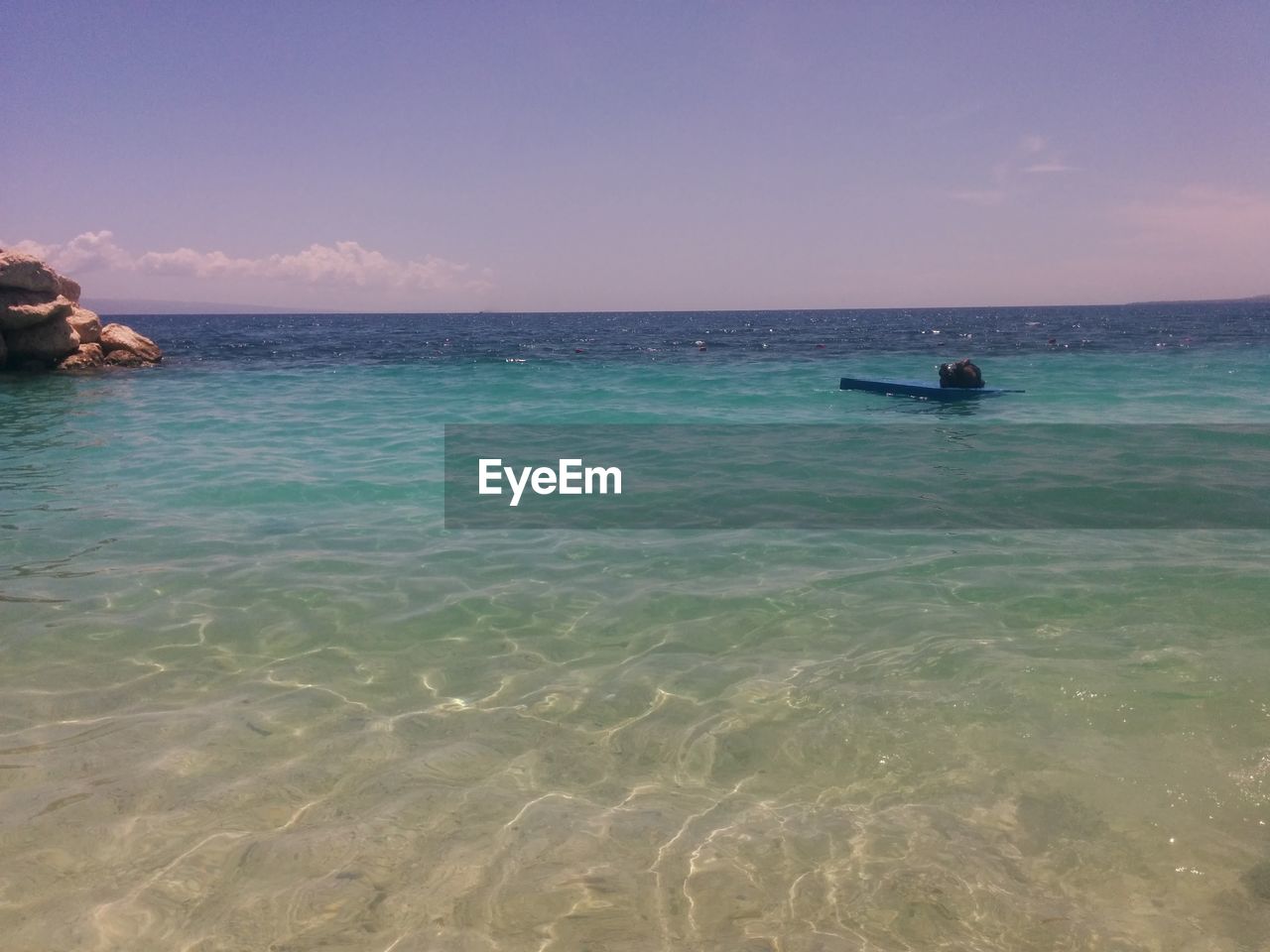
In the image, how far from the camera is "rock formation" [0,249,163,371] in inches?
1070

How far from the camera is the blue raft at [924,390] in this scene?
21344 millimetres

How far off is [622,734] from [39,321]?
31.2 meters

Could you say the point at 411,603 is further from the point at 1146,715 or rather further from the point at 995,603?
the point at 1146,715

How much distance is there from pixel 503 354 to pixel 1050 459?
118 ft

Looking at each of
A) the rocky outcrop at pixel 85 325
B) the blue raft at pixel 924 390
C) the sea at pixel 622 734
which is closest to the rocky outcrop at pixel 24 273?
the rocky outcrop at pixel 85 325

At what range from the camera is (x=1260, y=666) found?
5574 mm

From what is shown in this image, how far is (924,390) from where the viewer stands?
71.3ft

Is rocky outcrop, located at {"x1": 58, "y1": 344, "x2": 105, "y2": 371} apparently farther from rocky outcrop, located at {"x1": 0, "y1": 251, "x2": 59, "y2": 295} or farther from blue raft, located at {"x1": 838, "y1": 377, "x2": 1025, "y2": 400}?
blue raft, located at {"x1": 838, "y1": 377, "x2": 1025, "y2": 400}

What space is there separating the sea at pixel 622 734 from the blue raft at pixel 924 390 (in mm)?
11623

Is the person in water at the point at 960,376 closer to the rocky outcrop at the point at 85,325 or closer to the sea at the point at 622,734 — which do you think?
the sea at the point at 622,734

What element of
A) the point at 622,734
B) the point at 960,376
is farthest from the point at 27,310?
the point at 622,734

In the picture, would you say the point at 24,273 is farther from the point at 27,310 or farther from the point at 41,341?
the point at 41,341

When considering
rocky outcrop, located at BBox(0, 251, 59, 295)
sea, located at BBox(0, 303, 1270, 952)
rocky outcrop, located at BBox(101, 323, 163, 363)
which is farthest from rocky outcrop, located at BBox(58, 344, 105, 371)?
sea, located at BBox(0, 303, 1270, 952)

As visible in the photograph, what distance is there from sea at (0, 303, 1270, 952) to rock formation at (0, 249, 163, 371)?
22.5 m
